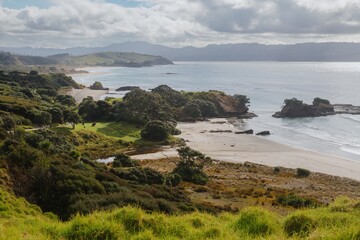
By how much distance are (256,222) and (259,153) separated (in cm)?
6676

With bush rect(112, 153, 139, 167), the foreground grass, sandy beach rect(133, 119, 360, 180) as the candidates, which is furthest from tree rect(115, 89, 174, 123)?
the foreground grass

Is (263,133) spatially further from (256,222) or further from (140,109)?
(256,222)

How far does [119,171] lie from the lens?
46219 mm

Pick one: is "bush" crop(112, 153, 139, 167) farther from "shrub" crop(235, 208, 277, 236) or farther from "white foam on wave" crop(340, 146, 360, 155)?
"shrub" crop(235, 208, 277, 236)

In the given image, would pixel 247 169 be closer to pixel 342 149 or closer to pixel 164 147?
pixel 164 147

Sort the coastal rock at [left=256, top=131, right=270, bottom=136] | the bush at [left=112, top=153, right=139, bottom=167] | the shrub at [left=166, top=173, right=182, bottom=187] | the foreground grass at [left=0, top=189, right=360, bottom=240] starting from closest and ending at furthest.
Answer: the foreground grass at [left=0, top=189, right=360, bottom=240] → the shrub at [left=166, top=173, right=182, bottom=187] → the bush at [left=112, top=153, right=139, bottom=167] → the coastal rock at [left=256, top=131, right=270, bottom=136]

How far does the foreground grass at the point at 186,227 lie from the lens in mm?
8266

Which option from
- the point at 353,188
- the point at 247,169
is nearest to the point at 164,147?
the point at 247,169

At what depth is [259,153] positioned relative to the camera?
248ft

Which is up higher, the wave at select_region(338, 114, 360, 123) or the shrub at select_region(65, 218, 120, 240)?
the shrub at select_region(65, 218, 120, 240)

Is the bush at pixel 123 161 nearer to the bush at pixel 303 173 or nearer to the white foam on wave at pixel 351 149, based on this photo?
the bush at pixel 303 173

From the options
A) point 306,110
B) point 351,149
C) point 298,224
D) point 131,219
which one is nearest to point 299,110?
point 306,110

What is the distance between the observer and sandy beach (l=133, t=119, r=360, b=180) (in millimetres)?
64312

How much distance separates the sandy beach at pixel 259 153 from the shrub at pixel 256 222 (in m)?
52.7
